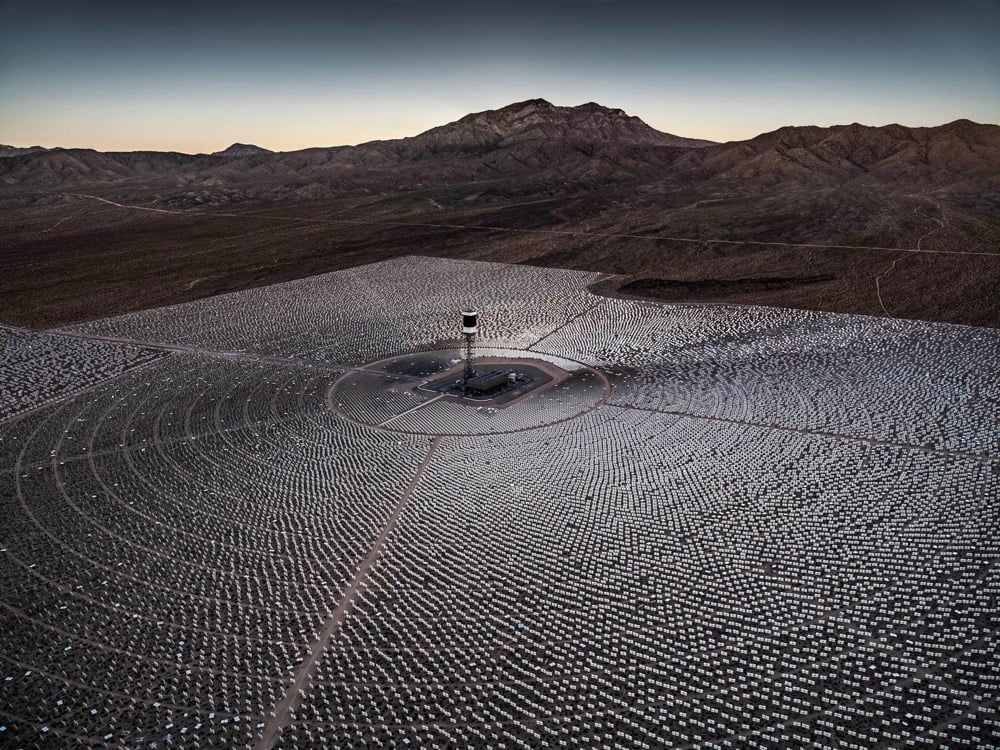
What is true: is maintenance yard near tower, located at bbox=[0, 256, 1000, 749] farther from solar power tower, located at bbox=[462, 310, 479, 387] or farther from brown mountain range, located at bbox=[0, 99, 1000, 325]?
brown mountain range, located at bbox=[0, 99, 1000, 325]

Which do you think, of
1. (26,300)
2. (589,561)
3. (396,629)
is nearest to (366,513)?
(396,629)

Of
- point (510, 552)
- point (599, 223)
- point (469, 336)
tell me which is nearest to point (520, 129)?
point (599, 223)

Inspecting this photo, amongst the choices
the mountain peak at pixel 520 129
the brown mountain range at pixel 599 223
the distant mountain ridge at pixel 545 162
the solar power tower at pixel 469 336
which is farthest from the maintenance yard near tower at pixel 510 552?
the mountain peak at pixel 520 129

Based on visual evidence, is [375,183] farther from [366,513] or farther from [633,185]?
[366,513]

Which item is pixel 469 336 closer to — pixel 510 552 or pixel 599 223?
pixel 510 552

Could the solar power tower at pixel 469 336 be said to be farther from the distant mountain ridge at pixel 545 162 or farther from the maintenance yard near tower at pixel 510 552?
the distant mountain ridge at pixel 545 162
